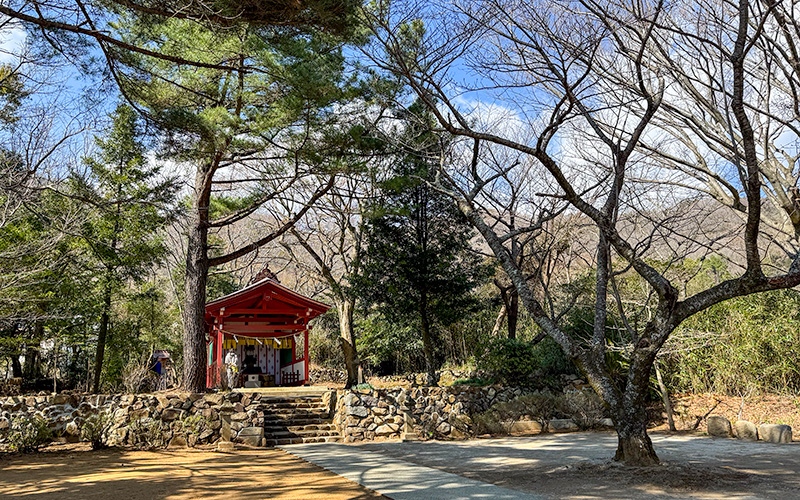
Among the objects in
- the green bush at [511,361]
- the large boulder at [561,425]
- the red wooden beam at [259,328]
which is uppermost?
the red wooden beam at [259,328]

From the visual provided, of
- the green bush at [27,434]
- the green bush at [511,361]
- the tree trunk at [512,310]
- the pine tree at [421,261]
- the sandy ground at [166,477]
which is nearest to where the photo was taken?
the sandy ground at [166,477]

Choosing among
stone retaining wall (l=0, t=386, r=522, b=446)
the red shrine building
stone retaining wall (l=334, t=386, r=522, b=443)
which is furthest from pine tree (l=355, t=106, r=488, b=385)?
the red shrine building

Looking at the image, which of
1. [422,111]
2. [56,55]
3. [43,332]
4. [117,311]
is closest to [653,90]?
[422,111]

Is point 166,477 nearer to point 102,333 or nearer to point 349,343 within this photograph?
point 102,333

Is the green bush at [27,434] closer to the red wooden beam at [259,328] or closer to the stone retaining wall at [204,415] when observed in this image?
the stone retaining wall at [204,415]

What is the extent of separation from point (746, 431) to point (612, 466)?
4386mm

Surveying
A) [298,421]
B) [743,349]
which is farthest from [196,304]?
[743,349]

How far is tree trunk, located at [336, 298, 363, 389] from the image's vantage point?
1559cm

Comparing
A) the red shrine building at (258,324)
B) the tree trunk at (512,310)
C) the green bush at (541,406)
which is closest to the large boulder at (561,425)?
the green bush at (541,406)

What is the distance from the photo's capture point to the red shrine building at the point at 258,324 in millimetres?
15250

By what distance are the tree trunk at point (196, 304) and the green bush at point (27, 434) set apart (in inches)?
87.3

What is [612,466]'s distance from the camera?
589 cm

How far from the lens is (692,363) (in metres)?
11.2

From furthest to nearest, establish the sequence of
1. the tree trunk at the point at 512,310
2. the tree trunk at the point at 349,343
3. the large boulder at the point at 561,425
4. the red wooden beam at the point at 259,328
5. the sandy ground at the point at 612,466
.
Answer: the red wooden beam at the point at 259,328 → the tree trunk at the point at 349,343 → the tree trunk at the point at 512,310 → the large boulder at the point at 561,425 → the sandy ground at the point at 612,466
